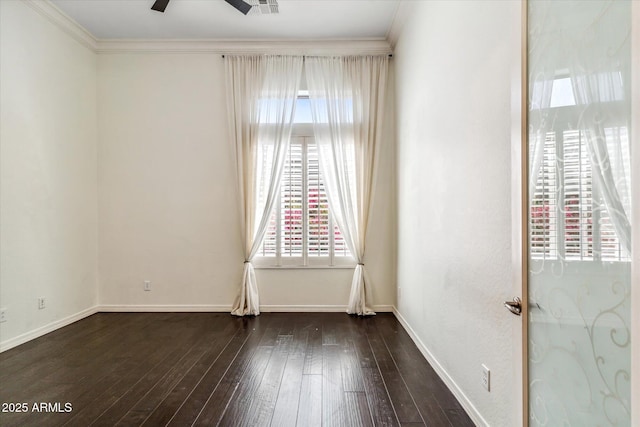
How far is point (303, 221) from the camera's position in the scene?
4367mm

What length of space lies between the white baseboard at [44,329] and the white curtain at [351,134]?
307 cm

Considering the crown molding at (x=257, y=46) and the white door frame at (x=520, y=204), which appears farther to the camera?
the crown molding at (x=257, y=46)

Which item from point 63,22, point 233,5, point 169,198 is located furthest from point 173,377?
point 63,22

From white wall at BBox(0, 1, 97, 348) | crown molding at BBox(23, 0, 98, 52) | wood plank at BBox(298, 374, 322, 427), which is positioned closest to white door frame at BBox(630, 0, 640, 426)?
wood plank at BBox(298, 374, 322, 427)

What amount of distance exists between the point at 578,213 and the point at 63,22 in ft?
15.9

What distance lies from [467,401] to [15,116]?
14.2 ft

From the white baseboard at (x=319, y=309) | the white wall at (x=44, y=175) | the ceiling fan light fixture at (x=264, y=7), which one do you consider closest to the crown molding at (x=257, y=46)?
the white wall at (x=44, y=175)

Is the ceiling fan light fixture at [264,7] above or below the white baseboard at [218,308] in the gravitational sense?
above

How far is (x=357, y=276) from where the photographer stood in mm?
4219

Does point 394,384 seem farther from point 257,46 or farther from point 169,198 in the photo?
point 257,46

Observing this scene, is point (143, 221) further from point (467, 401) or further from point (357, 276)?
point (467, 401)

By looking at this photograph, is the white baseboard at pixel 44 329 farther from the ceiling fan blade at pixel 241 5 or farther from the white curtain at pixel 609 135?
the white curtain at pixel 609 135

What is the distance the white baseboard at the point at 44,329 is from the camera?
313cm

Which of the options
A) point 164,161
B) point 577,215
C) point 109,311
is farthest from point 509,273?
point 109,311
